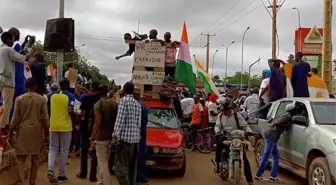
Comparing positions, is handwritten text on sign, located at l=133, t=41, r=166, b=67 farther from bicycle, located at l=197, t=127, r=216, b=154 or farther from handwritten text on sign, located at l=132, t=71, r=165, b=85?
bicycle, located at l=197, t=127, r=216, b=154

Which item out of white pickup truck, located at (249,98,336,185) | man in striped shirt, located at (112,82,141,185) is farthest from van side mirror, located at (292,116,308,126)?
man in striped shirt, located at (112,82,141,185)

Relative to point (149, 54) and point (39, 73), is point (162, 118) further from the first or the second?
point (39, 73)

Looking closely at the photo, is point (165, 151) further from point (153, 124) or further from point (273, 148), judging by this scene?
point (273, 148)

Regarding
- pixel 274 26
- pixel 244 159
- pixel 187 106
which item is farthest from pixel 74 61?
pixel 244 159

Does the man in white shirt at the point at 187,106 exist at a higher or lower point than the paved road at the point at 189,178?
higher

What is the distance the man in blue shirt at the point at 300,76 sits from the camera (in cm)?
1316

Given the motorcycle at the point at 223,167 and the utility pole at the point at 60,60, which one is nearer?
the motorcycle at the point at 223,167

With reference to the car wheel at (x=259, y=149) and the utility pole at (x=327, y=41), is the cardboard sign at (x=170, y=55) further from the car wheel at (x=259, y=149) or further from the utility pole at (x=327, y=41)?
the utility pole at (x=327, y=41)

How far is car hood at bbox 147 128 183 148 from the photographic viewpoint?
10258mm

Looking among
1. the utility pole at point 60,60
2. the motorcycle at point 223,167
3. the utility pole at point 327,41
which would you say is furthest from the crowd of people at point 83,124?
the utility pole at point 327,41

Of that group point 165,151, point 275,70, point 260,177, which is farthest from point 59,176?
point 275,70

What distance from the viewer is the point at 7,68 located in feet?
27.7

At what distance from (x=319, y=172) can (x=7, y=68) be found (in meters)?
6.05

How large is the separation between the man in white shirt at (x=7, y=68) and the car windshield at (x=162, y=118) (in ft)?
12.1
